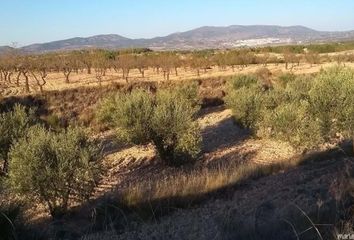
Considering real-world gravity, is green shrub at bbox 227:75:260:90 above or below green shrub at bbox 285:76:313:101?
below

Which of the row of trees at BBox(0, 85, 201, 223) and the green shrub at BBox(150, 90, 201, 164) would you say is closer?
the row of trees at BBox(0, 85, 201, 223)

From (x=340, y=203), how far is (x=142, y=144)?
17.7 meters

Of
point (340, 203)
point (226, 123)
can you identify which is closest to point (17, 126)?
point (226, 123)

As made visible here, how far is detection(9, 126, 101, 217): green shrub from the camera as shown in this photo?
1396cm

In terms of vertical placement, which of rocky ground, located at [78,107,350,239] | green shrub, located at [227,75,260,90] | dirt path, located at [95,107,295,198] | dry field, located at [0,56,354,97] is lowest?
dirt path, located at [95,107,295,198]

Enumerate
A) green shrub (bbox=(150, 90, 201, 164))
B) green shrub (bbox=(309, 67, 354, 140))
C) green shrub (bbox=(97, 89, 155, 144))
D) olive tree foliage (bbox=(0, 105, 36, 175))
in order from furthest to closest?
1. green shrub (bbox=(97, 89, 155, 144))
2. olive tree foliage (bbox=(0, 105, 36, 175))
3. green shrub (bbox=(150, 90, 201, 164))
4. green shrub (bbox=(309, 67, 354, 140))

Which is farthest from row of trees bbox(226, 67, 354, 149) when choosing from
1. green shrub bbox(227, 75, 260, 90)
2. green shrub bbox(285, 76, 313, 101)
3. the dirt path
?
green shrub bbox(227, 75, 260, 90)

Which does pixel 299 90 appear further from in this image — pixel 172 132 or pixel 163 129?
pixel 163 129

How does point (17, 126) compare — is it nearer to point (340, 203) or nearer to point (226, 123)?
point (226, 123)

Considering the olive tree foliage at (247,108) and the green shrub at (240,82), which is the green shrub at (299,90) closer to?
the olive tree foliage at (247,108)

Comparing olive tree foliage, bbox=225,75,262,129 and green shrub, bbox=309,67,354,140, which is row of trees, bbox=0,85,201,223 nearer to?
green shrub, bbox=309,67,354,140

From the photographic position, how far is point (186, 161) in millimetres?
21000

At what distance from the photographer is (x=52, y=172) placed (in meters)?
14.1

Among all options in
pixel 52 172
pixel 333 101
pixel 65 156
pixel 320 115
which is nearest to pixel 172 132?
pixel 320 115
